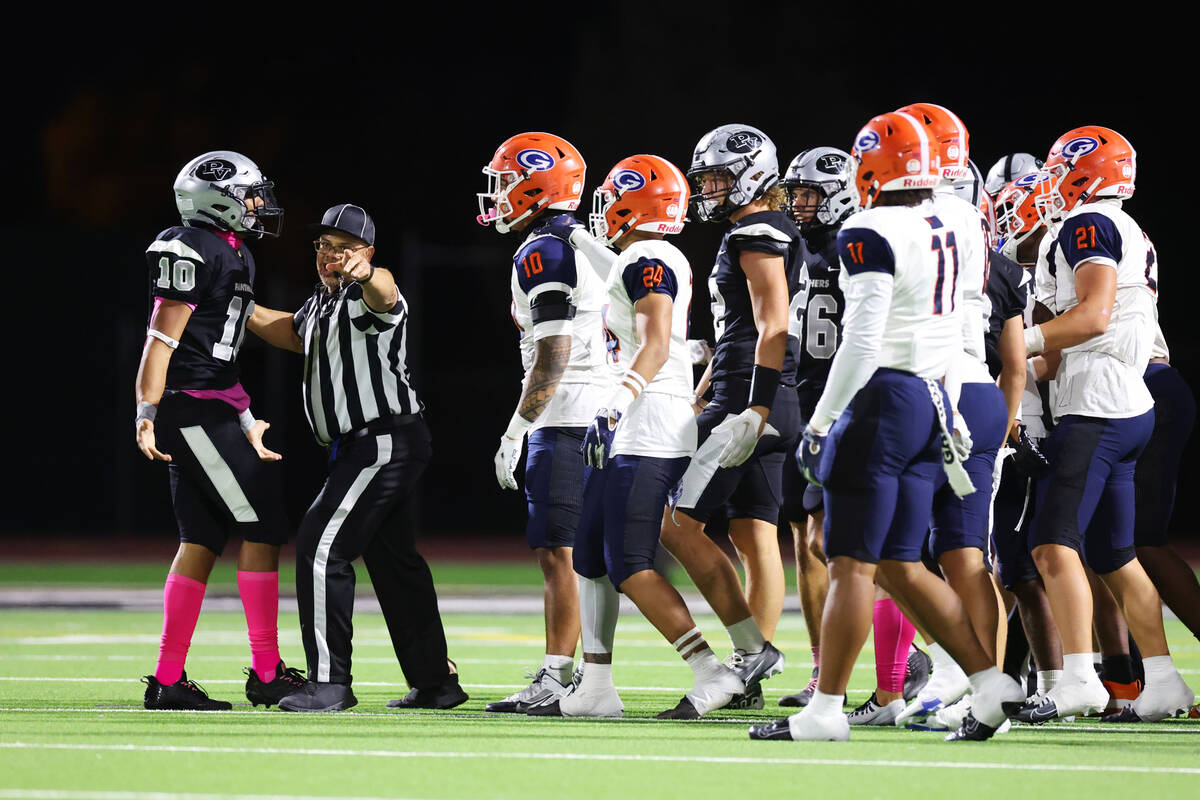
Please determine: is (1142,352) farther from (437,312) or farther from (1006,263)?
(437,312)

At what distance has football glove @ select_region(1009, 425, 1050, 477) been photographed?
23.6 feet

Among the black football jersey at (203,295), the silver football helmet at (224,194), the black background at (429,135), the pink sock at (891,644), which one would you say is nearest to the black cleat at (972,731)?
the pink sock at (891,644)

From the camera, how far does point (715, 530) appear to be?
2262 centimetres

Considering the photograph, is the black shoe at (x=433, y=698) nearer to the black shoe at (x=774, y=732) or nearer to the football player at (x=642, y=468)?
the football player at (x=642, y=468)

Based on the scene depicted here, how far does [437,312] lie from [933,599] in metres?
18.3

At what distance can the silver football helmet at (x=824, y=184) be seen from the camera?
820 centimetres

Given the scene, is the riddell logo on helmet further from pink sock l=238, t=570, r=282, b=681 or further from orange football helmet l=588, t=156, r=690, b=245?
pink sock l=238, t=570, r=282, b=681

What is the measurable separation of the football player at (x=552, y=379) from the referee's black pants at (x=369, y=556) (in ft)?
1.19

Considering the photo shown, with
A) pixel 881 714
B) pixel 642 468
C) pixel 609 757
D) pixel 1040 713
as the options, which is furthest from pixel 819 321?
pixel 609 757

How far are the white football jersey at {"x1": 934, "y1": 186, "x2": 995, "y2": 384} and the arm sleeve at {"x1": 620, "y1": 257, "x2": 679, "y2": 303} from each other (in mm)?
1044

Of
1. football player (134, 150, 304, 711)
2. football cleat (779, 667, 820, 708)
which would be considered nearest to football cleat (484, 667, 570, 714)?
football player (134, 150, 304, 711)

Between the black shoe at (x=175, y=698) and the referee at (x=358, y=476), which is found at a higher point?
the referee at (x=358, y=476)

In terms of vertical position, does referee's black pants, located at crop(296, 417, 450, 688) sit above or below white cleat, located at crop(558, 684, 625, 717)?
above

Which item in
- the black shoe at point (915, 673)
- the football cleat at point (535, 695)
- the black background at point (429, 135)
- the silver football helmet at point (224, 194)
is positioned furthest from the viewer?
the black background at point (429, 135)
